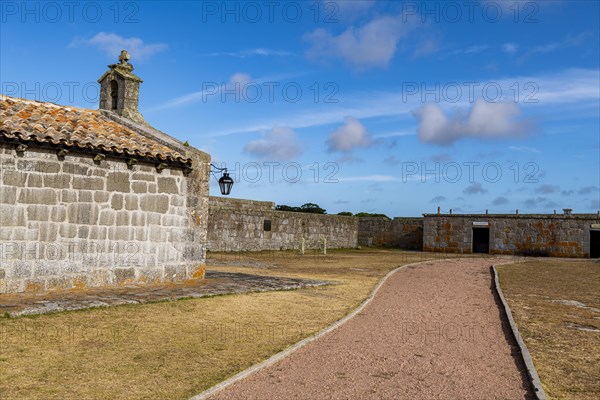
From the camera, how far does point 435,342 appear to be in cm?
730

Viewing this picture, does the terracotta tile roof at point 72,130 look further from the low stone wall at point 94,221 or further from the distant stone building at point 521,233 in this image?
the distant stone building at point 521,233

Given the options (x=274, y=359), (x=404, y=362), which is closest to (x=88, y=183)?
(x=274, y=359)

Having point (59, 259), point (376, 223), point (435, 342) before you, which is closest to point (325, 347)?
point (435, 342)

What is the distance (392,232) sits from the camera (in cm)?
3741

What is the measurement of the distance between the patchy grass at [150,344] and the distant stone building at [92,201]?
2.61 m

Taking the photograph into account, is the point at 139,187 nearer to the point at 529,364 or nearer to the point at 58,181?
the point at 58,181

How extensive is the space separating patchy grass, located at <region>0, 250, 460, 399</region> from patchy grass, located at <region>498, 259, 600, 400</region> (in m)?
3.09

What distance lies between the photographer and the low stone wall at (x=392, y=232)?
3675 cm

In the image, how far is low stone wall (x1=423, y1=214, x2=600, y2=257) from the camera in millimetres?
31844

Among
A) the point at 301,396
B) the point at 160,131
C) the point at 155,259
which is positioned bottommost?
the point at 301,396

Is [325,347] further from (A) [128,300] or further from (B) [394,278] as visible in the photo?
(B) [394,278]

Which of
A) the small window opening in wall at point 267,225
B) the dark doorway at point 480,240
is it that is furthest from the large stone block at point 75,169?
the dark doorway at point 480,240

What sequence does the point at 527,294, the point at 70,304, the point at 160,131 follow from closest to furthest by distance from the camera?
the point at 70,304 < the point at 527,294 < the point at 160,131

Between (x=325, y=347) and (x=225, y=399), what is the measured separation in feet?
7.43
